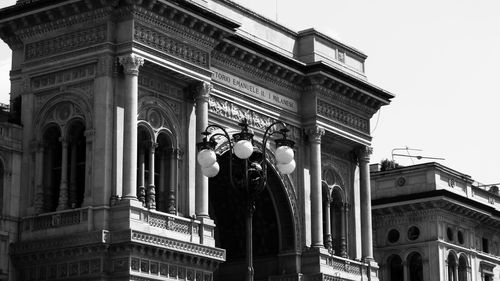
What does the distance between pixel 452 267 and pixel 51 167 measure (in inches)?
1118

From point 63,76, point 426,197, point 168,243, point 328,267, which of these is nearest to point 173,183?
point 168,243

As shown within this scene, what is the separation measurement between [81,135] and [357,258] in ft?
49.8

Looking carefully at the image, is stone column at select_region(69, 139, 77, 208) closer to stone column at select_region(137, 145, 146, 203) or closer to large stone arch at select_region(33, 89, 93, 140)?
large stone arch at select_region(33, 89, 93, 140)

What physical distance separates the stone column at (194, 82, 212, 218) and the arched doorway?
4.99 metres

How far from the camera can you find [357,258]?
51.0 m

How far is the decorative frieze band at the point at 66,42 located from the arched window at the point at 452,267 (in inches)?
1123

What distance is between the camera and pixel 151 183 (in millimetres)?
40344

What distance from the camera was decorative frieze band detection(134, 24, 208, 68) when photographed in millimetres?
40344

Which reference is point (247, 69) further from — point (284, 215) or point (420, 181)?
point (420, 181)

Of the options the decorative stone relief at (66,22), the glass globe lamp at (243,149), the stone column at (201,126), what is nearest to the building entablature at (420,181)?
the stone column at (201,126)

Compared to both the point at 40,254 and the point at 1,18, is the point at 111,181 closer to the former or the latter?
the point at 40,254

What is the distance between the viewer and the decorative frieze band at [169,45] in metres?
40.3

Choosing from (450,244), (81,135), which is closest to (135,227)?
(81,135)

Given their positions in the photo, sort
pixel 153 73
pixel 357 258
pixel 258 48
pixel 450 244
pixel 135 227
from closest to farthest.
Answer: pixel 135 227, pixel 153 73, pixel 258 48, pixel 357 258, pixel 450 244
